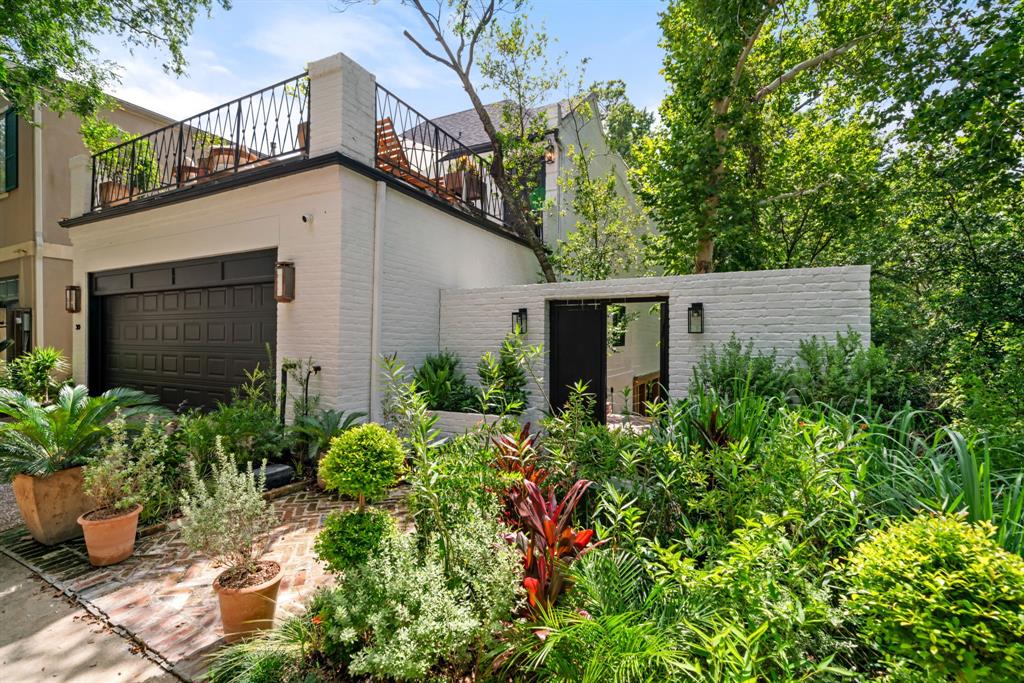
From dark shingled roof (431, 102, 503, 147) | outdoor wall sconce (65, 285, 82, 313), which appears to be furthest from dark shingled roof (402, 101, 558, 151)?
outdoor wall sconce (65, 285, 82, 313)

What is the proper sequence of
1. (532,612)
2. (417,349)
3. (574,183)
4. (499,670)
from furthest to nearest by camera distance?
(574,183) < (417,349) < (532,612) < (499,670)

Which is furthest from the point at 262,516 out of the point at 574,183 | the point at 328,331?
the point at 574,183

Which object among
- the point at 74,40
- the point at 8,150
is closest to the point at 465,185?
the point at 74,40

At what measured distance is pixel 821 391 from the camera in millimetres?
4375

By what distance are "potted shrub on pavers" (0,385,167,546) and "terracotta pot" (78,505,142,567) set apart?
0.57 meters

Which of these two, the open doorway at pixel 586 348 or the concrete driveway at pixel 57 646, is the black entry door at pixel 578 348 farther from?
→ the concrete driveway at pixel 57 646

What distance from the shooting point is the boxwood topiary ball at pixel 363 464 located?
2.60m

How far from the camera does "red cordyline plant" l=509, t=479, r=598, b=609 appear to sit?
2.06 metres

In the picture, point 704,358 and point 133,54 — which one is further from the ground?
point 133,54

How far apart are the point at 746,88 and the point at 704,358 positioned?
6.17 metres

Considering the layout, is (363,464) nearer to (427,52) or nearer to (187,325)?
(187,325)

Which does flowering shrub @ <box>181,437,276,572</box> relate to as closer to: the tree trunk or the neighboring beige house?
the tree trunk

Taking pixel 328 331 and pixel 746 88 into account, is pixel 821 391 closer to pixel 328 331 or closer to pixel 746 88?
pixel 328 331

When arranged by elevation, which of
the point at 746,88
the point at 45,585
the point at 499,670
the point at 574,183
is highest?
the point at 746,88
